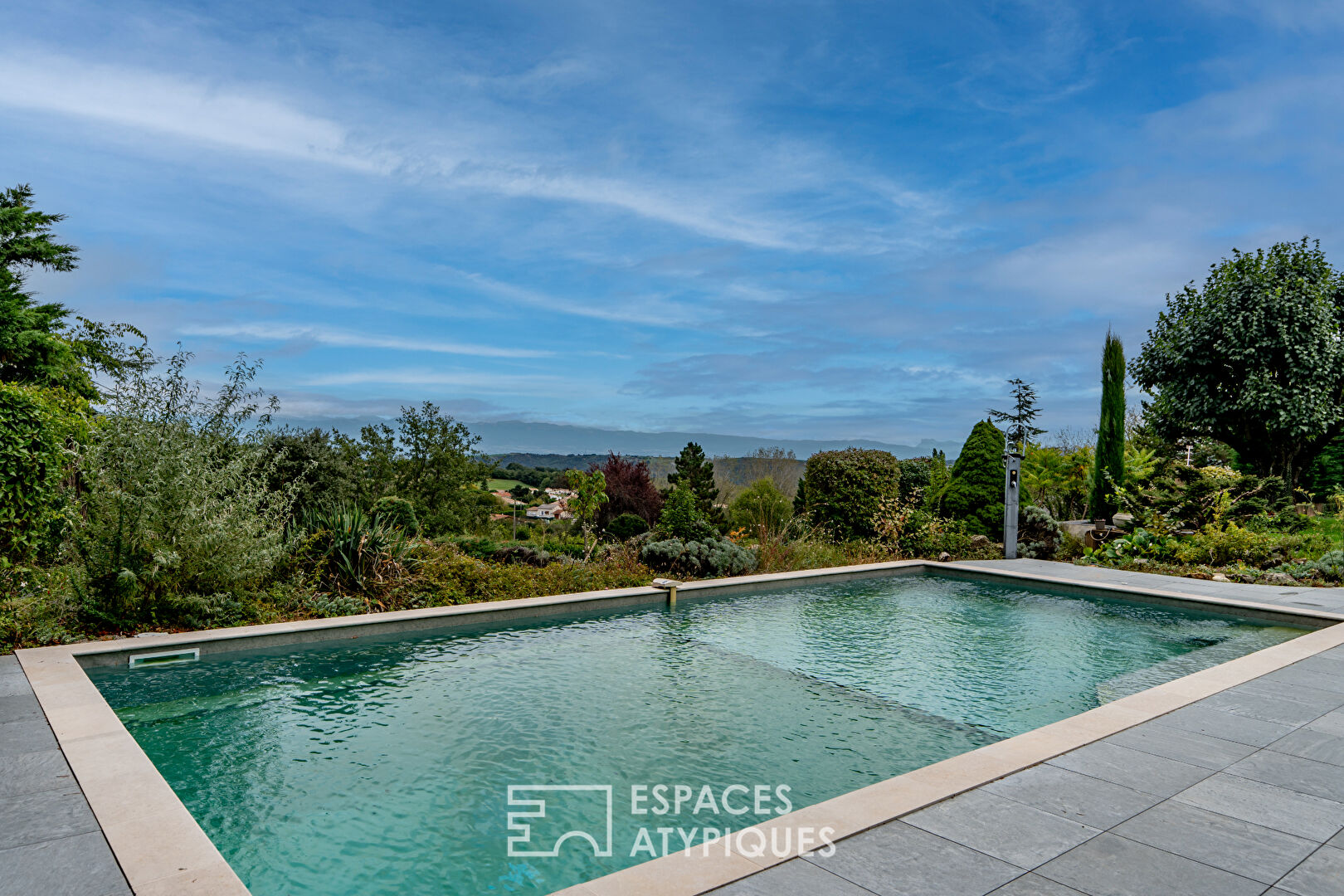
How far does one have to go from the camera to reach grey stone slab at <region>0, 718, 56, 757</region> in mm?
3145

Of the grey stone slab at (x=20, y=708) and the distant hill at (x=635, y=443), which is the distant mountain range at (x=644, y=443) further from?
the grey stone slab at (x=20, y=708)

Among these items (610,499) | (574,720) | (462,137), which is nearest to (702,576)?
(610,499)

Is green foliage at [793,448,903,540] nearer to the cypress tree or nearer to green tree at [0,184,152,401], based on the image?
the cypress tree

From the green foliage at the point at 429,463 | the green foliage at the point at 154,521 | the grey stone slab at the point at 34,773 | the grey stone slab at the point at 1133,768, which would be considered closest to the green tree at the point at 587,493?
the green foliage at the point at 429,463

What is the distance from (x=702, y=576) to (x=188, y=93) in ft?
24.5

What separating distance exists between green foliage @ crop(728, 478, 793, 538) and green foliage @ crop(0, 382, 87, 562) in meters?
9.06

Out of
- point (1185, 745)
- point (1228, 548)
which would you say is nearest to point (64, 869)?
point (1185, 745)

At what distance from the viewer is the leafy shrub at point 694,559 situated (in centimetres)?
917

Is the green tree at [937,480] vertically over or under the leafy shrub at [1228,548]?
over

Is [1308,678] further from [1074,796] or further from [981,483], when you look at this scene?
[981,483]

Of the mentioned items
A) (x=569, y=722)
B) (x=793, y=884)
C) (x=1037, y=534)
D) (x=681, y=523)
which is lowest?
(x=569, y=722)

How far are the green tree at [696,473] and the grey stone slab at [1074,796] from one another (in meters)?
11.4

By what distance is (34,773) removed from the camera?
2.89 m

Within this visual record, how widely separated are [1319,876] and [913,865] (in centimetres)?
118
